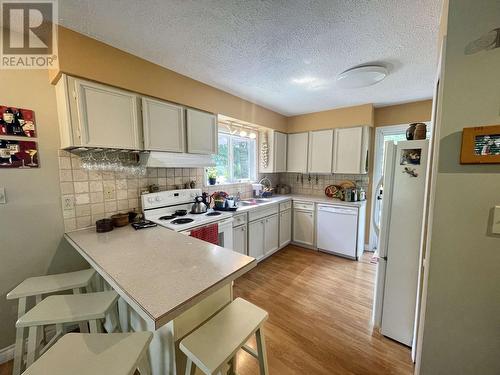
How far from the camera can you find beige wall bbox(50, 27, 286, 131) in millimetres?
1430

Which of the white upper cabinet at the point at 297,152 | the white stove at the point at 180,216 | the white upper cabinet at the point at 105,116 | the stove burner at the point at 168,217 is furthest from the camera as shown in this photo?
the white upper cabinet at the point at 297,152

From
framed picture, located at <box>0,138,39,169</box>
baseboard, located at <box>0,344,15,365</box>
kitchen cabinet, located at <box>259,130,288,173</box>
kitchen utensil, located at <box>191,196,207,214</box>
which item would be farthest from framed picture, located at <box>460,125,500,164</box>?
baseboard, located at <box>0,344,15,365</box>

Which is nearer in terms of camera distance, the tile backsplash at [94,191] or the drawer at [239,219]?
the tile backsplash at [94,191]

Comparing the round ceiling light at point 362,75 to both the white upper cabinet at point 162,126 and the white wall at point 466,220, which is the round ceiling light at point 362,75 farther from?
the white upper cabinet at point 162,126

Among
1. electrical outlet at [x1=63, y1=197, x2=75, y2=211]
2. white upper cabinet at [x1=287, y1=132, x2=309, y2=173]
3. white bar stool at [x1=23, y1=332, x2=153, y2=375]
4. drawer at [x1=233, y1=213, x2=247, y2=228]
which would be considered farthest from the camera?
white upper cabinet at [x1=287, y1=132, x2=309, y2=173]

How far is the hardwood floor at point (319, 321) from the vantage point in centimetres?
146

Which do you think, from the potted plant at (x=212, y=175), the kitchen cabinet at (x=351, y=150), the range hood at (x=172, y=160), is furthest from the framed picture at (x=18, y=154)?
the kitchen cabinet at (x=351, y=150)

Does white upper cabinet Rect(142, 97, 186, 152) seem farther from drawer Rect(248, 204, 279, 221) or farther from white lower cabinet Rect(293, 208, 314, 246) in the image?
white lower cabinet Rect(293, 208, 314, 246)

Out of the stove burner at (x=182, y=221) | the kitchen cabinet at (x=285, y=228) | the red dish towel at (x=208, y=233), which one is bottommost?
Answer: the kitchen cabinet at (x=285, y=228)

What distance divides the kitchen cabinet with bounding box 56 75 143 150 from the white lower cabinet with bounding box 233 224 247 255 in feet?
4.93

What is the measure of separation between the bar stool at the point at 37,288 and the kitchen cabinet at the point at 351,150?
3.49 m

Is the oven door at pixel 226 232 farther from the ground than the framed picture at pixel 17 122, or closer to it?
closer to it

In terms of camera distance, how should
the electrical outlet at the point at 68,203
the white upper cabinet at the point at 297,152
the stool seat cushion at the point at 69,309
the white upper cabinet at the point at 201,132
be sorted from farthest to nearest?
the white upper cabinet at the point at 297,152 → the white upper cabinet at the point at 201,132 → the electrical outlet at the point at 68,203 → the stool seat cushion at the point at 69,309

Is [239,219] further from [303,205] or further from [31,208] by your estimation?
[31,208]
